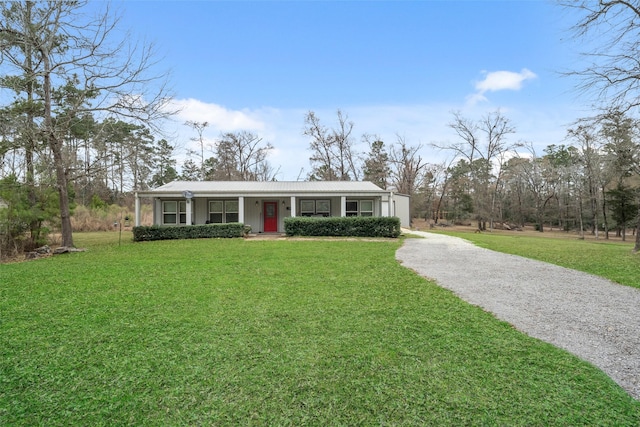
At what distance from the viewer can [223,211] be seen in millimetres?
16844

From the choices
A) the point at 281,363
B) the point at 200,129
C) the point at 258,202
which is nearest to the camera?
the point at 281,363

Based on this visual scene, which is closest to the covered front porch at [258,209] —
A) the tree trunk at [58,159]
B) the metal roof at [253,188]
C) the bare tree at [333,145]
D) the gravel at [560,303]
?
the metal roof at [253,188]

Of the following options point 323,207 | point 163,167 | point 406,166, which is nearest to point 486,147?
point 406,166

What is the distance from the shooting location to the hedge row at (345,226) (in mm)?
14164

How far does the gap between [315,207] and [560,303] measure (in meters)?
13.6

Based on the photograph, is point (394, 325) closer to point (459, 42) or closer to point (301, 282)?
point (301, 282)

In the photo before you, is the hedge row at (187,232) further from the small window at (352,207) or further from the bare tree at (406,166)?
the bare tree at (406,166)

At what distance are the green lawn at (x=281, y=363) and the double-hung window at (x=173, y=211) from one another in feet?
37.5

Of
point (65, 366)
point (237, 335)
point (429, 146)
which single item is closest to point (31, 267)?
point (65, 366)

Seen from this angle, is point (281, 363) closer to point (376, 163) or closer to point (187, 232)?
point (187, 232)

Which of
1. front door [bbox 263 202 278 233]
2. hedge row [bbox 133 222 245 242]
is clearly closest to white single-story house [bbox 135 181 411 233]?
front door [bbox 263 202 278 233]

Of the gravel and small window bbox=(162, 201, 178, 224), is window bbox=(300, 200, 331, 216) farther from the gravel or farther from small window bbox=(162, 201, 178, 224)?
the gravel

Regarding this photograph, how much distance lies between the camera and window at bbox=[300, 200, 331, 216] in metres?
17.4

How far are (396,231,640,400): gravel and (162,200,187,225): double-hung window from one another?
42.1ft
